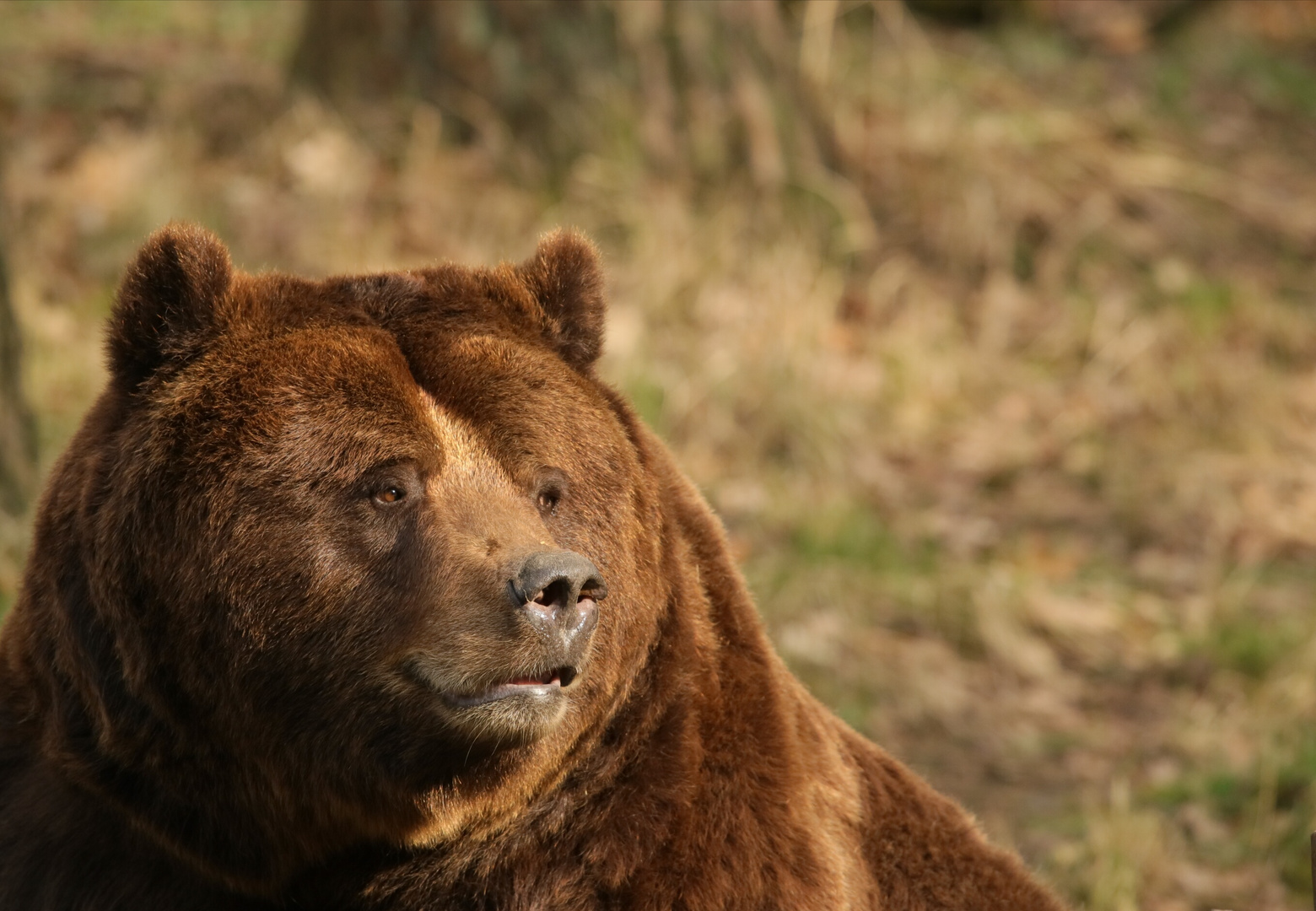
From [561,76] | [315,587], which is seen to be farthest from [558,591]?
[561,76]

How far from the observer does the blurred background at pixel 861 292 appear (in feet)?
24.2

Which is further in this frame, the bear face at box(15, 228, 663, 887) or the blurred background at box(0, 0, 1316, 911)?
the blurred background at box(0, 0, 1316, 911)

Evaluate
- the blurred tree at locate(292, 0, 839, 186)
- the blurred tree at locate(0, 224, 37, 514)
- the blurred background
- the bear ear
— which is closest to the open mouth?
the bear ear

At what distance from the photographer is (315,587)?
3.29 metres

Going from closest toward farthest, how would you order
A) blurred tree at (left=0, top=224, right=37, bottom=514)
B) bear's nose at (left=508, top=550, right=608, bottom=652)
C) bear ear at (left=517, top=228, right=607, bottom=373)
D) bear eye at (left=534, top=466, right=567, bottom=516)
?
bear's nose at (left=508, top=550, right=608, bottom=652)
bear eye at (left=534, top=466, right=567, bottom=516)
bear ear at (left=517, top=228, right=607, bottom=373)
blurred tree at (left=0, top=224, right=37, bottom=514)

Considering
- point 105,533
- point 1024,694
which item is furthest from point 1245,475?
point 105,533

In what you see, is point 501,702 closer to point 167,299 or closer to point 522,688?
point 522,688

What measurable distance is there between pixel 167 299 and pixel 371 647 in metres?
0.89

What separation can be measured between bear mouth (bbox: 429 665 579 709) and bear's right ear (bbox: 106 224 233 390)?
0.99 meters

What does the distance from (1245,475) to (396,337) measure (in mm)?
6850

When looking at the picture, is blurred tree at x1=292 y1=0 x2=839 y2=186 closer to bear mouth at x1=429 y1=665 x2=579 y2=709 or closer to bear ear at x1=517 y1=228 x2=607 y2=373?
bear ear at x1=517 y1=228 x2=607 y2=373

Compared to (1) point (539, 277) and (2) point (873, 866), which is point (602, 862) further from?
(1) point (539, 277)

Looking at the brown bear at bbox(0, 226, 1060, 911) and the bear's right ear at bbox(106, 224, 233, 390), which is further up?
the bear's right ear at bbox(106, 224, 233, 390)

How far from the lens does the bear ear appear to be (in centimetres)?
379
